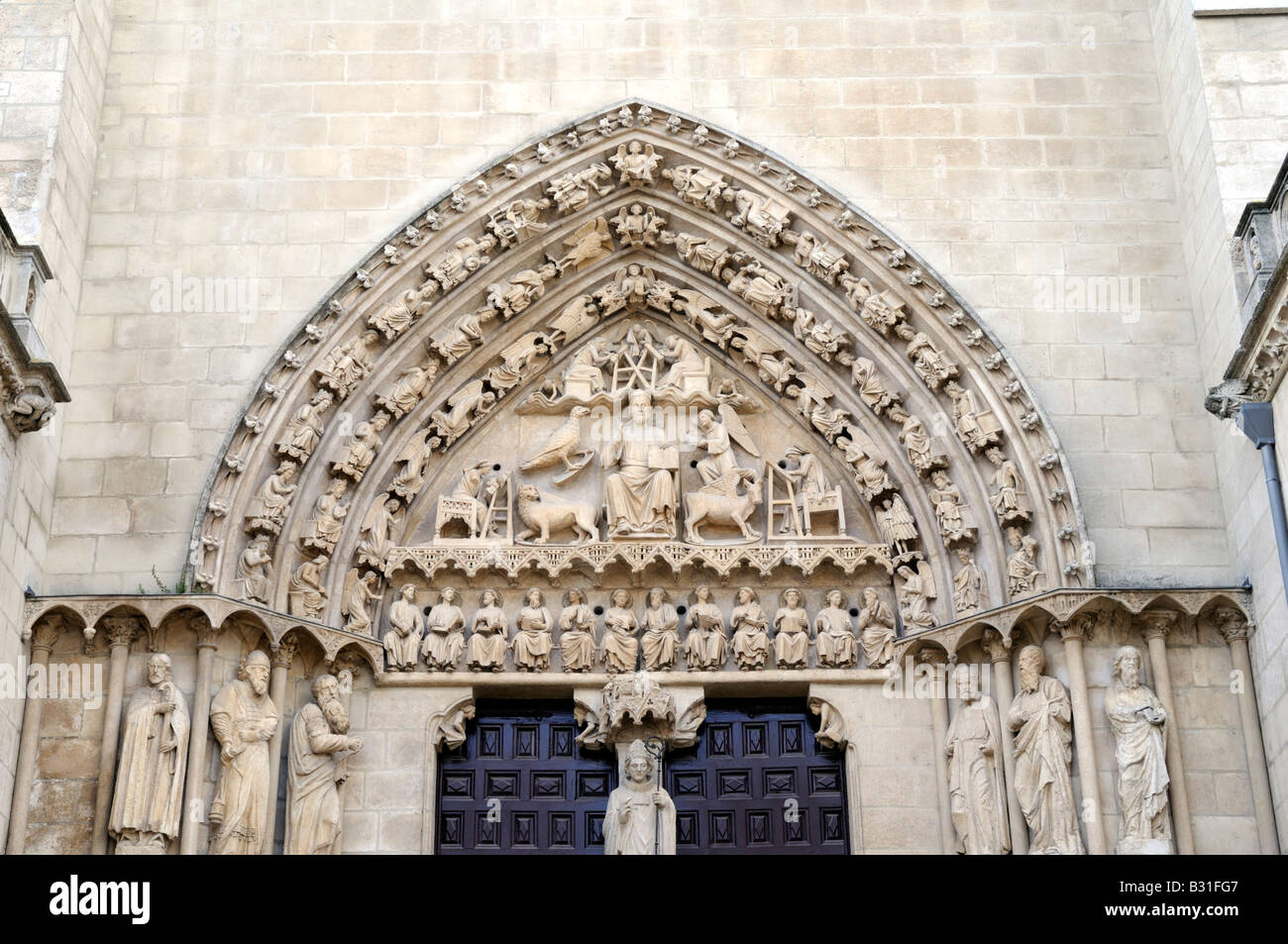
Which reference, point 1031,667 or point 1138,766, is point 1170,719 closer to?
point 1138,766

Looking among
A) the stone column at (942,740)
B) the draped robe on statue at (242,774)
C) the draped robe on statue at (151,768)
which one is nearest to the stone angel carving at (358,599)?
the draped robe on statue at (242,774)

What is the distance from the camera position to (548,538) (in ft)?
42.5

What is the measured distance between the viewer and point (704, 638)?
41.3 feet

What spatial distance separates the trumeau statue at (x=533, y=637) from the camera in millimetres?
12516

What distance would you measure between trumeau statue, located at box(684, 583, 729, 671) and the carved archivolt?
251mm

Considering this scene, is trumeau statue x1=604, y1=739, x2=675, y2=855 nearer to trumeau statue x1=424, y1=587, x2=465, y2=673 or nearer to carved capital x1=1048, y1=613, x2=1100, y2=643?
trumeau statue x1=424, y1=587, x2=465, y2=673

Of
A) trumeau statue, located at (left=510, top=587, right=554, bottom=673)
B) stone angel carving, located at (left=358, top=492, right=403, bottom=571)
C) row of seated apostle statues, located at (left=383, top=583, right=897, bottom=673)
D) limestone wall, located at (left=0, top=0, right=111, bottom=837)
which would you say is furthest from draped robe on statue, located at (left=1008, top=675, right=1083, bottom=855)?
limestone wall, located at (left=0, top=0, right=111, bottom=837)

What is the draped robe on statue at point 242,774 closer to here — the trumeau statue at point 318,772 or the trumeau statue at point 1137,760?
the trumeau statue at point 318,772

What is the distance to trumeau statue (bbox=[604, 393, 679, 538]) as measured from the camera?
12875 mm

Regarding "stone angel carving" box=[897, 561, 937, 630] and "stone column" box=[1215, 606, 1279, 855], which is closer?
"stone column" box=[1215, 606, 1279, 855]

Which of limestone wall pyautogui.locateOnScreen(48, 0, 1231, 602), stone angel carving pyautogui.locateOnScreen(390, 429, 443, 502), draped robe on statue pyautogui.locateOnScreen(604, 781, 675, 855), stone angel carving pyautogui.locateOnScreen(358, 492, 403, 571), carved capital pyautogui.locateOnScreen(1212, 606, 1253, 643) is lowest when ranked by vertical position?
draped robe on statue pyautogui.locateOnScreen(604, 781, 675, 855)

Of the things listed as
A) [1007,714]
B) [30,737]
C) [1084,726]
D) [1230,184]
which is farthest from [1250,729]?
[30,737]

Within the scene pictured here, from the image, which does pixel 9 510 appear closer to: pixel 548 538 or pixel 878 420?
pixel 548 538
